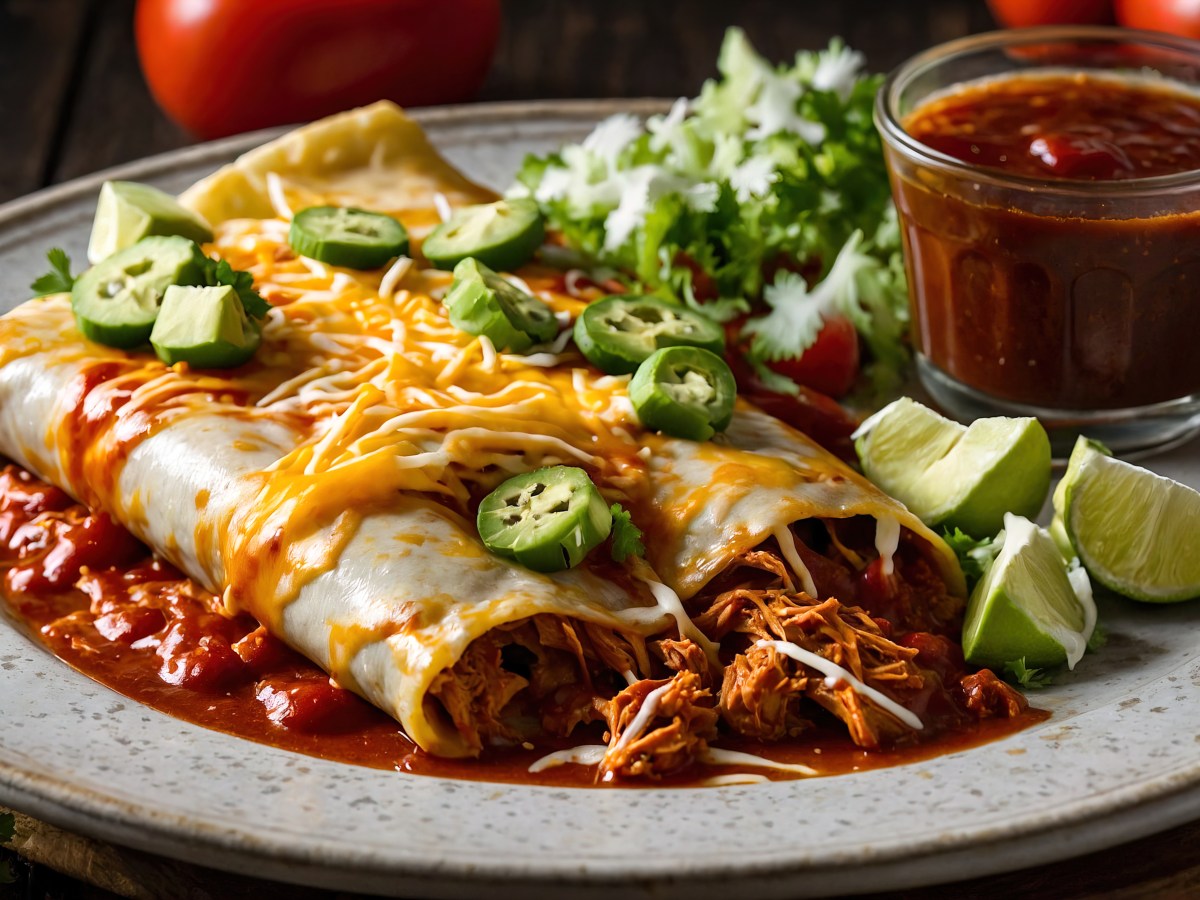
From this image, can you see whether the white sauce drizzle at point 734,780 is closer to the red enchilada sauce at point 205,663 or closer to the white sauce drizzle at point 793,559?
the red enchilada sauce at point 205,663

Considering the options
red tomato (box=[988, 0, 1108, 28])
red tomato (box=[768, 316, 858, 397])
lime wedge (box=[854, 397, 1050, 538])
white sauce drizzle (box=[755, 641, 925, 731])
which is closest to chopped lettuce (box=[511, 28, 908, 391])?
red tomato (box=[768, 316, 858, 397])

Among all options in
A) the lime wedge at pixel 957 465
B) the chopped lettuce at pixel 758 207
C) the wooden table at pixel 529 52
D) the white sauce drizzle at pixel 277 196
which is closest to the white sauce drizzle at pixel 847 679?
the lime wedge at pixel 957 465

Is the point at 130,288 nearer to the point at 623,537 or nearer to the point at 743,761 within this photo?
the point at 623,537

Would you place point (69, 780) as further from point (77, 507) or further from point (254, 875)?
point (77, 507)

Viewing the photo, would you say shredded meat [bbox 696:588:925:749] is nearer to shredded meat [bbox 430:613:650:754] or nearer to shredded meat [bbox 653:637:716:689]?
shredded meat [bbox 653:637:716:689]

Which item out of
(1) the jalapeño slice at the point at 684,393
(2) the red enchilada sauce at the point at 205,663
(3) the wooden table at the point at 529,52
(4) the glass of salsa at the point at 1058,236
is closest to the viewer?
(2) the red enchilada sauce at the point at 205,663

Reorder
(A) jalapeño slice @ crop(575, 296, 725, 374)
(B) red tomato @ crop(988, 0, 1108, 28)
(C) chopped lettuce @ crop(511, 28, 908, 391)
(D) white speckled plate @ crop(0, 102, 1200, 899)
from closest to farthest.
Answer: (D) white speckled plate @ crop(0, 102, 1200, 899)
(A) jalapeño slice @ crop(575, 296, 725, 374)
(C) chopped lettuce @ crop(511, 28, 908, 391)
(B) red tomato @ crop(988, 0, 1108, 28)
